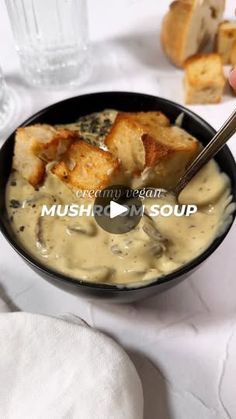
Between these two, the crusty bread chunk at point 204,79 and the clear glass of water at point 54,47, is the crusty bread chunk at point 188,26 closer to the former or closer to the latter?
the crusty bread chunk at point 204,79

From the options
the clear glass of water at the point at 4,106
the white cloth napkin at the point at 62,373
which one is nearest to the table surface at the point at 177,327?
the white cloth napkin at the point at 62,373

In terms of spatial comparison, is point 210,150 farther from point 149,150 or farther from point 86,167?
point 86,167

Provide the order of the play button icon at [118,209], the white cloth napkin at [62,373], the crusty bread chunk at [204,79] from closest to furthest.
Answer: the white cloth napkin at [62,373]
the play button icon at [118,209]
the crusty bread chunk at [204,79]

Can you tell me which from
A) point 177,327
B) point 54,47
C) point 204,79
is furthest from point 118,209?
point 54,47

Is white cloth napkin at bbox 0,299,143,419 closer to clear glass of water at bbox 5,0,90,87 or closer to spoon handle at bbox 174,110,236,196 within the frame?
spoon handle at bbox 174,110,236,196

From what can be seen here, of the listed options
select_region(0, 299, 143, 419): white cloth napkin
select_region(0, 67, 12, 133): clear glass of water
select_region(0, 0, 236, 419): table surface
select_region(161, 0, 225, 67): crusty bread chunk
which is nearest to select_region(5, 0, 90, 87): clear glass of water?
select_region(0, 67, 12, 133): clear glass of water

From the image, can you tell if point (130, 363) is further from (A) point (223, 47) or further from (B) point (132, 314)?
(A) point (223, 47)
